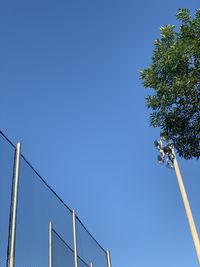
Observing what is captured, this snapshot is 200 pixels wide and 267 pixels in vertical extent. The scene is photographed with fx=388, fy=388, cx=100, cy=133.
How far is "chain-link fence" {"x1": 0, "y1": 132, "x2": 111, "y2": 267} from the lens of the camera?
16.0ft

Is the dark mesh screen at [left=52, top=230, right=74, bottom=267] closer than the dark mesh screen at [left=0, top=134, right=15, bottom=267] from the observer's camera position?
No

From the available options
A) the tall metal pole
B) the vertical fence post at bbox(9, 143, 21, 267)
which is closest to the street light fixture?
the tall metal pole

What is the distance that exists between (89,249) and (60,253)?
6.98 feet

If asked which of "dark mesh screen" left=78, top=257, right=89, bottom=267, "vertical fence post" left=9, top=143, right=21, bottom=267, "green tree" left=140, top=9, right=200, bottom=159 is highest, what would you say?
"green tree" left=140, top=9, right=200, bottom=159

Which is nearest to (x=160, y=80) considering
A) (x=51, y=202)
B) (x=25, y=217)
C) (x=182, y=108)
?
(x=182, y=108)

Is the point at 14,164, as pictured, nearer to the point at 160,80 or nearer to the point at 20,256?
the point at 20,256

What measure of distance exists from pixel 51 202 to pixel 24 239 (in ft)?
6.23

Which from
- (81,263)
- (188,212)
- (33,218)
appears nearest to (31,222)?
(33,218)

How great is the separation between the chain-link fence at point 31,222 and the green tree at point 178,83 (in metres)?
2.65

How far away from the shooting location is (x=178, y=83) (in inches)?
279

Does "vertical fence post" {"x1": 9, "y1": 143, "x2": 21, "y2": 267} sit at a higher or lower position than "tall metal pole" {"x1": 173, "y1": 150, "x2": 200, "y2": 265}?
lower

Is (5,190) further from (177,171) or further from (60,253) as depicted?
(177,171)

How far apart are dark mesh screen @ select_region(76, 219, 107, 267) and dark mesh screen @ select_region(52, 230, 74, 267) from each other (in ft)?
1.94

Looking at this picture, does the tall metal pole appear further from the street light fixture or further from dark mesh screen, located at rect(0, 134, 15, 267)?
dark mesh screen, located at rect(0, 134, 15, 267)
